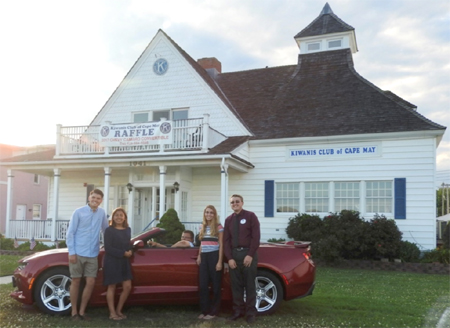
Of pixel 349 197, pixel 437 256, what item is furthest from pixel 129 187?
pixel 437 256

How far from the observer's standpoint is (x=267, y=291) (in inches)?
242

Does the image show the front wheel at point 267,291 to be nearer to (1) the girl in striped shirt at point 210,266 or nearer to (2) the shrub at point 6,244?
(1) the girl in striped shirt at point 210,266

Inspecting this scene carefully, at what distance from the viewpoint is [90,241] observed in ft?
19.4

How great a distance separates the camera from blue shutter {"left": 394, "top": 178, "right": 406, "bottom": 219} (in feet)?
44.5

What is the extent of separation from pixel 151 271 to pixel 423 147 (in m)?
10.5

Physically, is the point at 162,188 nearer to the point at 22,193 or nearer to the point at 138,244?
the point at 138,244

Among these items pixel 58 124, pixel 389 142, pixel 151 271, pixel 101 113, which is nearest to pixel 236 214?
pixel 151 271

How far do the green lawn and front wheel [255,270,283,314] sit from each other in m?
0.14

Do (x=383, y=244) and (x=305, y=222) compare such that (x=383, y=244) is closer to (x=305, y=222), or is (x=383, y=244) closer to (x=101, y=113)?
(x=305, y=222)

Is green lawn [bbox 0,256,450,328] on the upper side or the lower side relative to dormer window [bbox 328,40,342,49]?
lower

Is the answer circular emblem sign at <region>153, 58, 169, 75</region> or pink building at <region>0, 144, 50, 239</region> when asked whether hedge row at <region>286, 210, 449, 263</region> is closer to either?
circular emblem sign at <region>153, 58, 169, 75</region>

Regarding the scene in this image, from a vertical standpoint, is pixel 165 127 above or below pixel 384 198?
above

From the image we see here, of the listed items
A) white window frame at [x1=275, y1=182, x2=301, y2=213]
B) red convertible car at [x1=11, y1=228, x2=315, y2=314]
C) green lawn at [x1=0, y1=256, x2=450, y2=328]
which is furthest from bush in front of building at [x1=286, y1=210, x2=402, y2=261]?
red convertible car at [x1=11, y1=228, x2=315, y2=314]

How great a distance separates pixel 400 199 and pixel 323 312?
8372 mm
